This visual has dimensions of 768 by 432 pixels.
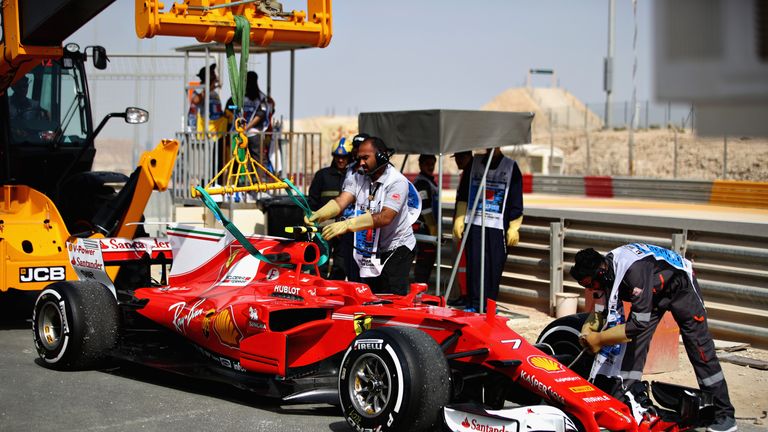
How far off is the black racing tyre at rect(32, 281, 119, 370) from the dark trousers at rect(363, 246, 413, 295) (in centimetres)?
216

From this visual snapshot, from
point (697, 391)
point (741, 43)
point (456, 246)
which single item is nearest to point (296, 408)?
point (697, 391)

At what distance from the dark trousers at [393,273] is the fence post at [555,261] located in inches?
Answer: 113

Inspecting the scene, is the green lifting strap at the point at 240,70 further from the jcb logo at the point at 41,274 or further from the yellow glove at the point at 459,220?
the yellow glove at the point at 459,220

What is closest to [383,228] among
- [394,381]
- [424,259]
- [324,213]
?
[324,213]

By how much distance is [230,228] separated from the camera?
712cm

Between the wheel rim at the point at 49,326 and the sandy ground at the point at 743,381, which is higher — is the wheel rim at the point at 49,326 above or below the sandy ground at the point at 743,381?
above

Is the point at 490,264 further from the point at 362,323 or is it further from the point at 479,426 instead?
the point at 479,426

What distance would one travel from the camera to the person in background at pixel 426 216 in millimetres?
11188

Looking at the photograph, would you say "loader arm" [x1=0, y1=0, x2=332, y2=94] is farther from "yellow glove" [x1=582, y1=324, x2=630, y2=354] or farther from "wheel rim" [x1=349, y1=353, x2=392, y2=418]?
A: "yellow glove" [x1=582, y1=324, x2=630, y2=354]

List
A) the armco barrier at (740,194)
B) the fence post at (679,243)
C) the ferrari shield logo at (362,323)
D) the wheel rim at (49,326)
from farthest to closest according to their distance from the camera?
1. the armco barrier at (740,194)
2. the fence post at (679,243)
3. the wheel rim at (49,326)
4. the ferrari shield logo at (362,323)

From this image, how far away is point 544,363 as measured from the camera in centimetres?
552

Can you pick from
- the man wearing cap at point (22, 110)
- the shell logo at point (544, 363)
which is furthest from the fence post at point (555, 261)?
the man wearing cap at point (22, 110)

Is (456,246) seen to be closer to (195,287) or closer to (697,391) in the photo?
(195,287)

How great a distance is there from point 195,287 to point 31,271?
7.91ft
